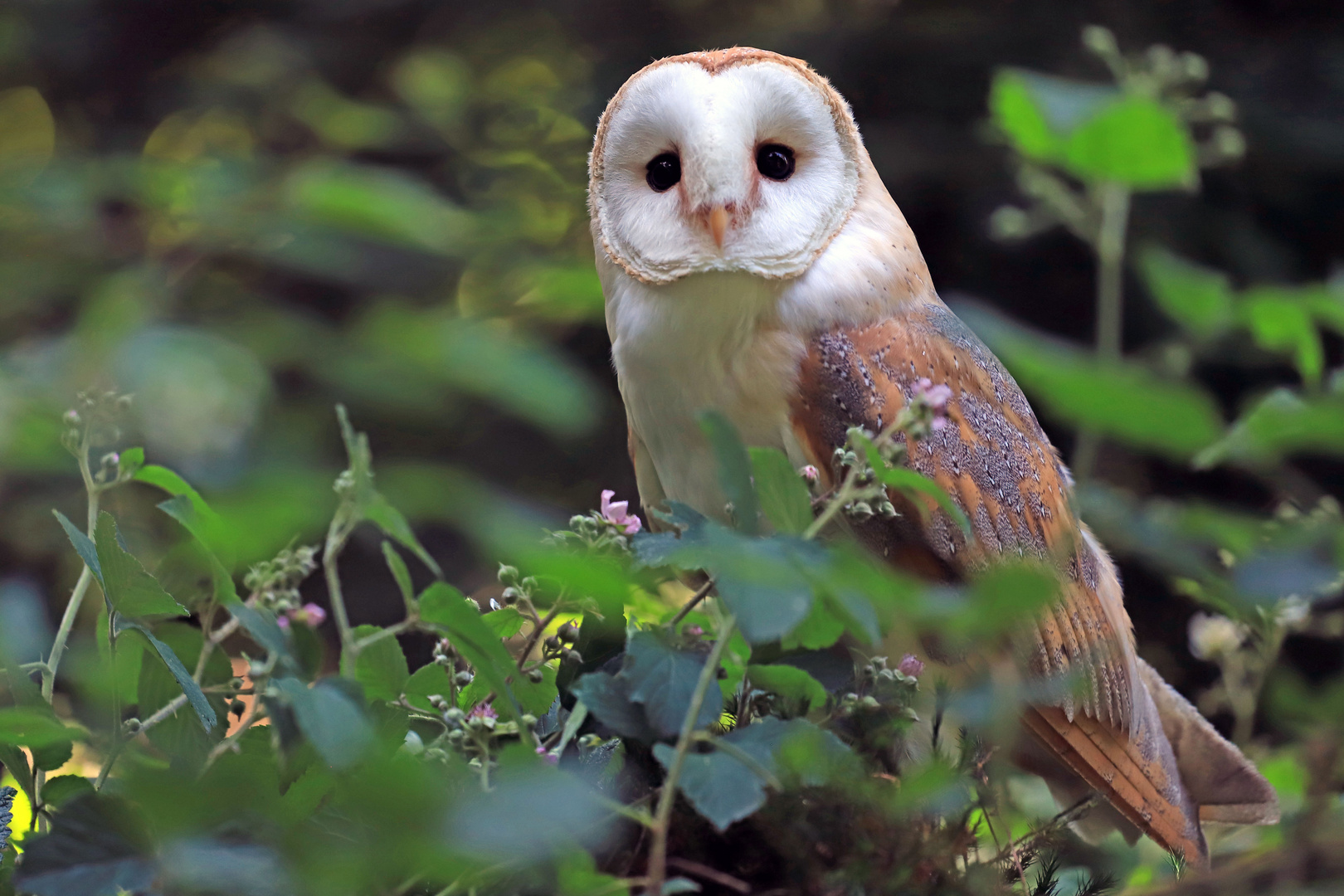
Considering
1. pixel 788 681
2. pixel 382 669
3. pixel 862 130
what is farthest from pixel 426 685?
pixel 862 130

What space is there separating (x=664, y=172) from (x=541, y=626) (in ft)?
2.04

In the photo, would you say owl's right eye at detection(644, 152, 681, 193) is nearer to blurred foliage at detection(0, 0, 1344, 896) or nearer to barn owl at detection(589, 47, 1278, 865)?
barn owl at detection(589, 47, 1278, 865)

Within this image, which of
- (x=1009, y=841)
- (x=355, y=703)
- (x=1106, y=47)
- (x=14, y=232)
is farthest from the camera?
(x=14, y=232)

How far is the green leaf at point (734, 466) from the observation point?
0.58 m

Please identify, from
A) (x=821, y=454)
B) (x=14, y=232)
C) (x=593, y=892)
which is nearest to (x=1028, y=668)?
(x=821, y=454)

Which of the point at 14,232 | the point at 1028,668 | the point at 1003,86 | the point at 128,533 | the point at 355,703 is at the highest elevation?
the point at 1003,86

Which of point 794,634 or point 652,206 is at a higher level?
point 652,206

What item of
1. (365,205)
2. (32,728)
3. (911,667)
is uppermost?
(365,205)

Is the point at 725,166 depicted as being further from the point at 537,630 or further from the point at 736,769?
the point at 736,769

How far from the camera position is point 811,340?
1.21m

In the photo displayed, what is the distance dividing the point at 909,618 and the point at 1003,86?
89 cm

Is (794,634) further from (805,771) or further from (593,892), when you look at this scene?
(593,892)

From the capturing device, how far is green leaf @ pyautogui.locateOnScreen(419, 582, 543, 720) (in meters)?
0.62

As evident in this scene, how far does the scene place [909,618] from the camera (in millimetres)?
500
